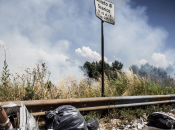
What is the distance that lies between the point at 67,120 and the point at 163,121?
270cm

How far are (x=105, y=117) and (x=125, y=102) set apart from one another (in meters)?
0.87

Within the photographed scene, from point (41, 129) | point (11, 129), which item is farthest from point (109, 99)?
point (11, 129)

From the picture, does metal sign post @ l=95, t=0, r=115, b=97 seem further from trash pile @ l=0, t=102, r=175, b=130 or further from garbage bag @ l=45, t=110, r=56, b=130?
garbage bag @ l=45, t=110, r=56, b=130

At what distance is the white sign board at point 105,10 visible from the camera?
16.2 ft

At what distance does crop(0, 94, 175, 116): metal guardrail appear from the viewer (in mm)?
3314

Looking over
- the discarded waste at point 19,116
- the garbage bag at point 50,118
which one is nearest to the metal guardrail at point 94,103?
the discarded waste at point 19,116

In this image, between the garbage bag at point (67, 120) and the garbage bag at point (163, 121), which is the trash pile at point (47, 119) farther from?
the garbage bag at point (163, 121)

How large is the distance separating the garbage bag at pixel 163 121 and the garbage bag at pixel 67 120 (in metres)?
2.29

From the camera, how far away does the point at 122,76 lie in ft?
26.0

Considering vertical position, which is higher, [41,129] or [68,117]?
[68,117]

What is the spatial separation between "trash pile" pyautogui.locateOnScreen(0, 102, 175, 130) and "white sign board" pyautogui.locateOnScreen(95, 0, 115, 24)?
3.25m

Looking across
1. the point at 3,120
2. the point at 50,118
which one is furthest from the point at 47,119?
the point at 3,120

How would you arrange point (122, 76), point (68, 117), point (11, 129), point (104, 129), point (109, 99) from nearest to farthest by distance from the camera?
1. point (11, 129)
2. point (68, 117)
3. point (104, 129)
4. point (109, 99)
5. point (122, 76)

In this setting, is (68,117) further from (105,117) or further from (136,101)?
(136,101)
